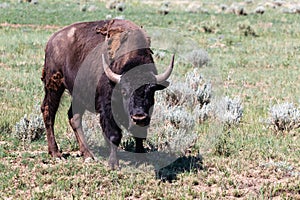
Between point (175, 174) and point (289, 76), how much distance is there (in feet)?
27.2

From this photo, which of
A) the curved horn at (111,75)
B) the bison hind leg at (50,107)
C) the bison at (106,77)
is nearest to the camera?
the bison at (106,77)

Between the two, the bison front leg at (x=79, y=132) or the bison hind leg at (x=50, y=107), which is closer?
the bison front leg at (x=79, y=132)

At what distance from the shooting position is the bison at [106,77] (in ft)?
19.6

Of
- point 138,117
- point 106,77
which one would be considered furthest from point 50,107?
point 138,117

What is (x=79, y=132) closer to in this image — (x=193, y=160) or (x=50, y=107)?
(x=50, y=107)

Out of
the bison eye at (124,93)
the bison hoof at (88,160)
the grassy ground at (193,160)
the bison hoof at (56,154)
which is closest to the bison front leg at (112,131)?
the grassy ground at (193,160)

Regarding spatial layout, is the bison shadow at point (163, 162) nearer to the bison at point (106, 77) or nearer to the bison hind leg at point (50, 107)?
the bison at point (106, 77)

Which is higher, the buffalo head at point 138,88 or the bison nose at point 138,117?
the buffalo head at point 138,88

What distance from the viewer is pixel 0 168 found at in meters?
6.66

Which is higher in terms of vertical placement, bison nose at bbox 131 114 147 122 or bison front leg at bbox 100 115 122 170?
bison nose at bbox 131 114 147 122

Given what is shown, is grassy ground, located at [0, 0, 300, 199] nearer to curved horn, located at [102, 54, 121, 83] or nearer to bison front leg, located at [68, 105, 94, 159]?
bison front leg, located at [68, 105, 94, 159]

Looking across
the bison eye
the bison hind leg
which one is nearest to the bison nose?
the bison eye

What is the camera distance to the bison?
598 centimetres

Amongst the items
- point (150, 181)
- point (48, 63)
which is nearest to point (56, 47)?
point (48, 63)
